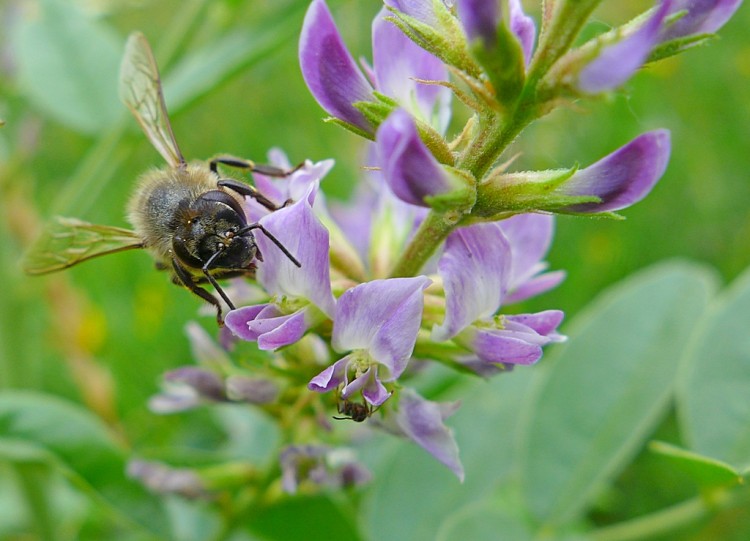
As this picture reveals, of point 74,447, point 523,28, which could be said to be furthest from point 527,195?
point 74,447

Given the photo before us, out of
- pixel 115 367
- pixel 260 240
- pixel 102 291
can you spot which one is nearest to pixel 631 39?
pixel 260 240

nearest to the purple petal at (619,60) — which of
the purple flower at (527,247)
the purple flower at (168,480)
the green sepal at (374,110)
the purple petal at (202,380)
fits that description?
the green sepal at (374,110)

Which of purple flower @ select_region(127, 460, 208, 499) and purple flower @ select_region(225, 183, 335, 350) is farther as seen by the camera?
purple flower @ select_region(127, 460, 208, 499)

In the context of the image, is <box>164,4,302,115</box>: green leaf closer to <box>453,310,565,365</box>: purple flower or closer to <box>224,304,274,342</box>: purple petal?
<box>224,304,274,342</box>: purple petal

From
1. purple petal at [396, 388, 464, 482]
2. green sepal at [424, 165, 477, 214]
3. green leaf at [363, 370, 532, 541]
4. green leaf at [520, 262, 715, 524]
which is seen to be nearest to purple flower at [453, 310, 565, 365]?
purple petal at [396, 388, 464, 482]

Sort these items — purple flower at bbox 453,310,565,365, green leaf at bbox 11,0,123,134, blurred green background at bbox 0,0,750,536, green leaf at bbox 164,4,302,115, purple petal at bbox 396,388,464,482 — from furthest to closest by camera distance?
green leaf at bbox 11,0,123,134
blurred green background at bbox 0,0,750,536
green leaf at bbox 164,4,302,115
purple petal at bbox 396,388,464,482
purple flower at bbox 453,310,565,365
